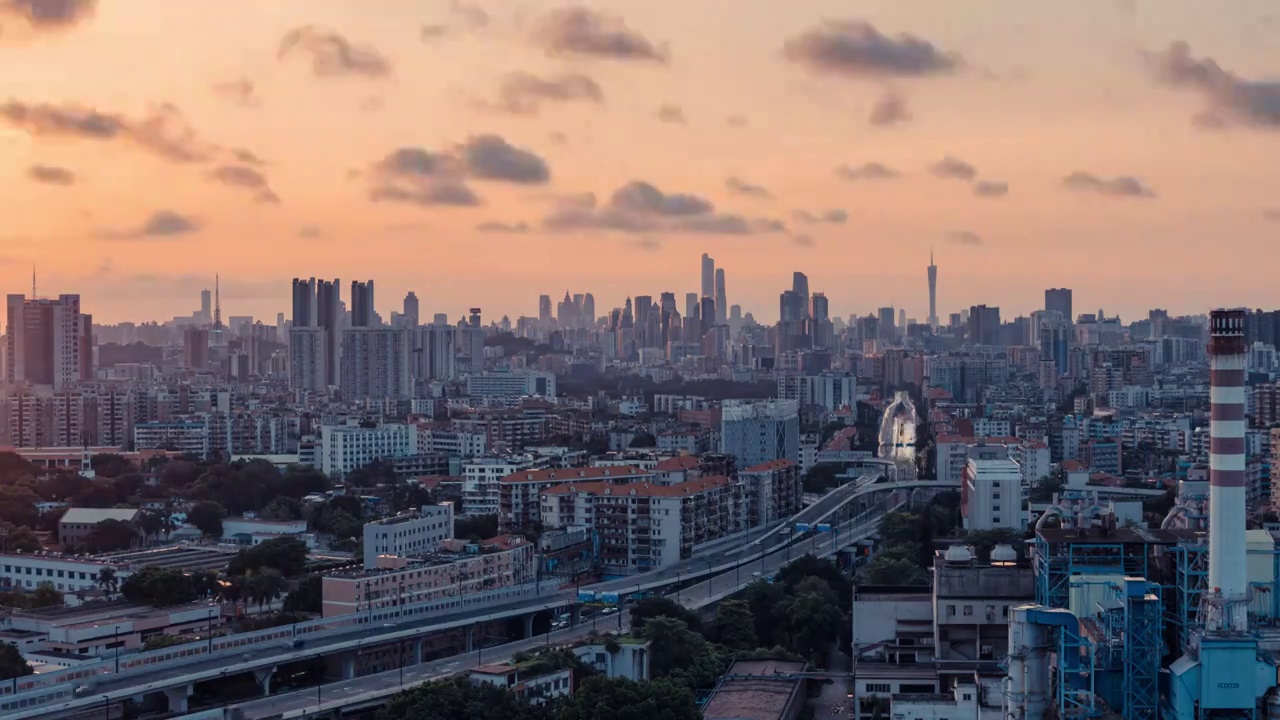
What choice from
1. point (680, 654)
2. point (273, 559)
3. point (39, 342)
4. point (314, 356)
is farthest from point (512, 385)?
point (680, 654)

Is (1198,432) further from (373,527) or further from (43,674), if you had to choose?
(43,674)

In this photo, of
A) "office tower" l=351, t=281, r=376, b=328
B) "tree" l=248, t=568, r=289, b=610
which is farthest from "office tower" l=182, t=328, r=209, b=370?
"tree" l=248, t=568, r=289, b=610

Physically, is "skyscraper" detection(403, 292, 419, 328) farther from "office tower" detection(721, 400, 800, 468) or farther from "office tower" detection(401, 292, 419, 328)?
"office tower" detection(721, 400, 800, 468)

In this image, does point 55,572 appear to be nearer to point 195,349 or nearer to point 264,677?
point 264,677

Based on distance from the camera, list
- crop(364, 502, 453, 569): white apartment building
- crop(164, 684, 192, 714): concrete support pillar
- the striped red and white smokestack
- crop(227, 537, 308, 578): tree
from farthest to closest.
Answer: crop(364, 502, 453, 569): white apartment building
crop(227, 537, 308, 578): tree
crop(164, 684, 192, 714): concrete support pillar
the striped red and white smokestack

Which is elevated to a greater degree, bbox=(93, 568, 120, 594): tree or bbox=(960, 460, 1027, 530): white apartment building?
bbox=(960, 460, 1027, 530): white apartment building

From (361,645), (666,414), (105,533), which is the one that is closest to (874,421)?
(666,414)

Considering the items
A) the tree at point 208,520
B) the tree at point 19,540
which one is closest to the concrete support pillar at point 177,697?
the tree at point 19,540
